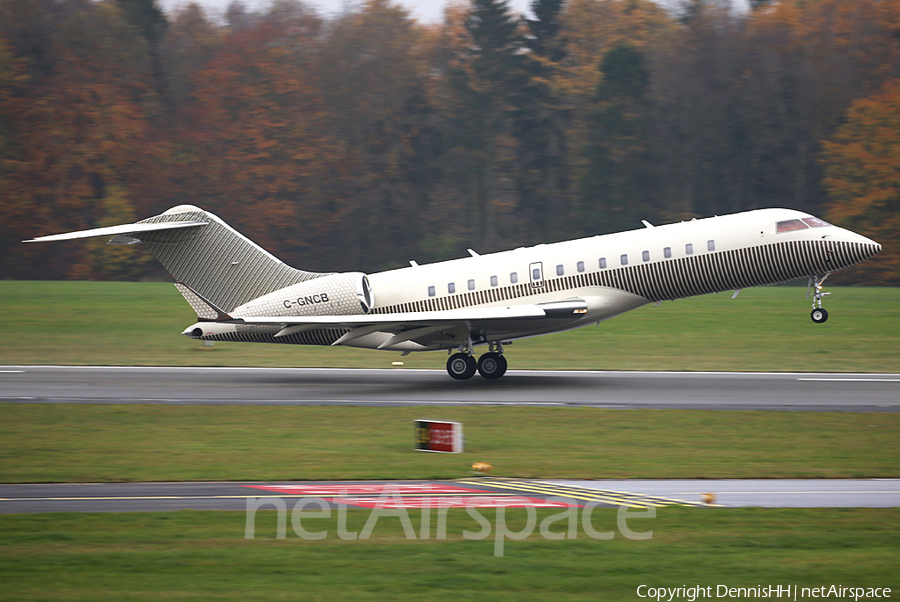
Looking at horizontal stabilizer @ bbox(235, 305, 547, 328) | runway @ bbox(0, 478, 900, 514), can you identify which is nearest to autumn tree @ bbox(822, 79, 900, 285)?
horizontal stabilizer @ bbox(235, 305, 547, 328)

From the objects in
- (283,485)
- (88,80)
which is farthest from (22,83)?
(283,485)

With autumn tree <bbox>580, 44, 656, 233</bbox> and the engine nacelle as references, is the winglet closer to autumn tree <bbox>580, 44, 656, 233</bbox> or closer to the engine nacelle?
the engine nacelle

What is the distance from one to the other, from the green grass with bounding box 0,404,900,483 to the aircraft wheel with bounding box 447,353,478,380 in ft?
17.4

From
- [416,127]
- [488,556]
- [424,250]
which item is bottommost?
[488,556]

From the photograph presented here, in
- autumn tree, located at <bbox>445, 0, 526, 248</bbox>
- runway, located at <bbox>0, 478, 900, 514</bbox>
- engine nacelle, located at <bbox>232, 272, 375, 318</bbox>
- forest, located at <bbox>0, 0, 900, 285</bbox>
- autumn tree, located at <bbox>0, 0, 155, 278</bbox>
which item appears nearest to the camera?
runway, located at <bbox>0, 478, 900, 514</bbox>

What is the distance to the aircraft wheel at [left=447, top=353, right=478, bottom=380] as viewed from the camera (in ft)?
96.4

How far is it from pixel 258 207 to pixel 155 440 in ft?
199

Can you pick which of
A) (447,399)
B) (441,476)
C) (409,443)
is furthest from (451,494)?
(447,399)

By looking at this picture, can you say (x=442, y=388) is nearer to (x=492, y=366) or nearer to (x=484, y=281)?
(x=492, y=366)

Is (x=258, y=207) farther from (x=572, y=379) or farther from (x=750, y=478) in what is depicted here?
(x=750, y=478)

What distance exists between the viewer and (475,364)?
2964 cm

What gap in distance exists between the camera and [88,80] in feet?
266

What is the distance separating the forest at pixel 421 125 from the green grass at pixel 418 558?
6499 centimetres

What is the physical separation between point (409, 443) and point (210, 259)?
12933 mm
